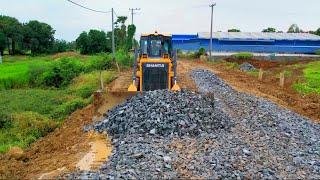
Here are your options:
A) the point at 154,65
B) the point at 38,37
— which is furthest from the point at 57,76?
the point at 38,37

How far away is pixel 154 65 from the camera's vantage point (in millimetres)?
20203

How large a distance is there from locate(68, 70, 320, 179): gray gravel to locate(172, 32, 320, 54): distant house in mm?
55081

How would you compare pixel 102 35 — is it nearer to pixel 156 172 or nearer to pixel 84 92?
pixel 84 92

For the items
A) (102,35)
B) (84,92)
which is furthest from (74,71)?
(102,35)

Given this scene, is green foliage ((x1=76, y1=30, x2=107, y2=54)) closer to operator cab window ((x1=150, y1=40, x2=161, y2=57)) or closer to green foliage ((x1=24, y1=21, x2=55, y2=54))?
green foliage ((x1=24, y1=21, x2=55, y2=54))

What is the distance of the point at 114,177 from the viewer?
33.6 ft

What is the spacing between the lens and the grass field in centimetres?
1870

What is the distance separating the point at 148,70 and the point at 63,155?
7.40 m

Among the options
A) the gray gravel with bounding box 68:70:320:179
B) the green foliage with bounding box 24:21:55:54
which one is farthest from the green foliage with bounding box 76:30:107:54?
the gray gravel with bounding box 68:70:320:179

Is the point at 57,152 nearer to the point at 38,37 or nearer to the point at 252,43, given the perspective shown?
the point at 252,43

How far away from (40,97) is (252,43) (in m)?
53.4

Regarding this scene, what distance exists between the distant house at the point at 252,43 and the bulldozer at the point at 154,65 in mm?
53065

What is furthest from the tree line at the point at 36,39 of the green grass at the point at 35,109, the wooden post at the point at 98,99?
the wooden post at the point at 98,99

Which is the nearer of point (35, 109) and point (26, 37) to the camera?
point (35, 109)
